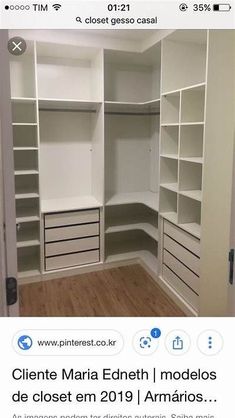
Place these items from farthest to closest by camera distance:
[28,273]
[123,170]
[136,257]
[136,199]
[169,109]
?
1. [123,170]
2. [136,257]
3. [136,199]
4. [28,273]
5. [169,109]

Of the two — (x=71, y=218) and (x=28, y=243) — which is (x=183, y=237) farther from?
(x=28, y=243)

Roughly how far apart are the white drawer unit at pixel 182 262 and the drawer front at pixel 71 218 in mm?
712

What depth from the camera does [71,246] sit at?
3.05 metres

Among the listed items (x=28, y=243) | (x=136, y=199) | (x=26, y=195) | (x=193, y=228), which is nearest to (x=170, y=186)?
(x=193, y=228)

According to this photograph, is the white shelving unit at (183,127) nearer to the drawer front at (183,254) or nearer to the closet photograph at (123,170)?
the closet photograph at (123,170)

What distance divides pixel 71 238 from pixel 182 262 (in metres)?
1.09

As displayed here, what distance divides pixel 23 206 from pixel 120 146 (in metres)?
1.22

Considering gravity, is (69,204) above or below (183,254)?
above

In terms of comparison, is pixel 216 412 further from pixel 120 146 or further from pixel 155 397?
pixel 120 146

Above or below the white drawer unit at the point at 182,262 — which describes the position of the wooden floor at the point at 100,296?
below

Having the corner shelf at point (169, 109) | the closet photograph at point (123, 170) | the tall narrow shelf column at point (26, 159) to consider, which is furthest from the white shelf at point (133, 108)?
the tall narrow shelf column at point (26, 159)

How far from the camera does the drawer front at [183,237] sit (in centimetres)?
229

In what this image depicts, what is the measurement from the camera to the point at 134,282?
9.82 ft
